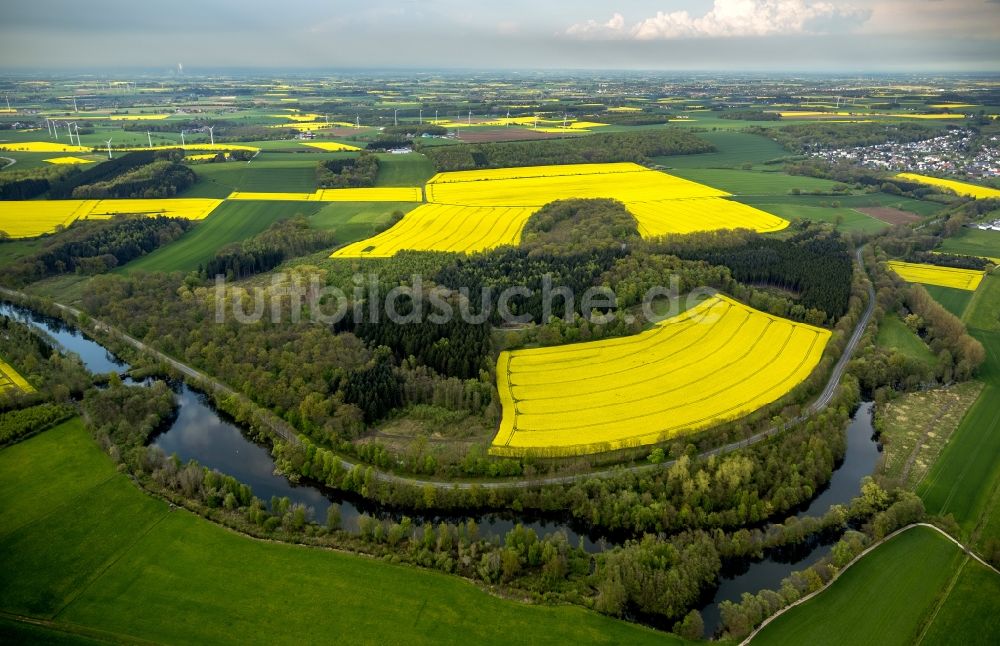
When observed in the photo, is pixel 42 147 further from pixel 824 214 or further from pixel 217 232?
pixel 824 214

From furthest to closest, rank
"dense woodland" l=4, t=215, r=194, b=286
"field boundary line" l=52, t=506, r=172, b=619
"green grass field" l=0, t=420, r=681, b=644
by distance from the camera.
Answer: "dense woodland" l=4, t=215, r=194, b=286
"field boundary line" l=52, t=506, r=172, b=619
"green grass field" l=0, t=420, r=681, b=644

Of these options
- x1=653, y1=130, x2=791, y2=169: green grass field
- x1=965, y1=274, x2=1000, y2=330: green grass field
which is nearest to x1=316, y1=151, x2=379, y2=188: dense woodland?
x1=653, y1=130, x2=791, y2=169: green grass field

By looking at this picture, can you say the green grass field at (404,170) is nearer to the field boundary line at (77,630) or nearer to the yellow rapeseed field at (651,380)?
the yellow rapeseed field at (651,380)

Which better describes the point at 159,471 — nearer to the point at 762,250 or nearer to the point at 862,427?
the point at 862,427

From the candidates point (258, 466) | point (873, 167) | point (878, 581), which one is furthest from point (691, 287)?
point (873, 167)

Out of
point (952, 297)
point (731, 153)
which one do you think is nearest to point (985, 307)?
point (952, 297)

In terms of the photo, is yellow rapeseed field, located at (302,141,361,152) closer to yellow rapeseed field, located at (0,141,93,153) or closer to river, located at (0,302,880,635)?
yellow rapeseed field, located at (0,141,93,153)

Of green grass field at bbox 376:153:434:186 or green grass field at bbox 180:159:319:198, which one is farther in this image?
green grass field at bbox 376:153:434:186
